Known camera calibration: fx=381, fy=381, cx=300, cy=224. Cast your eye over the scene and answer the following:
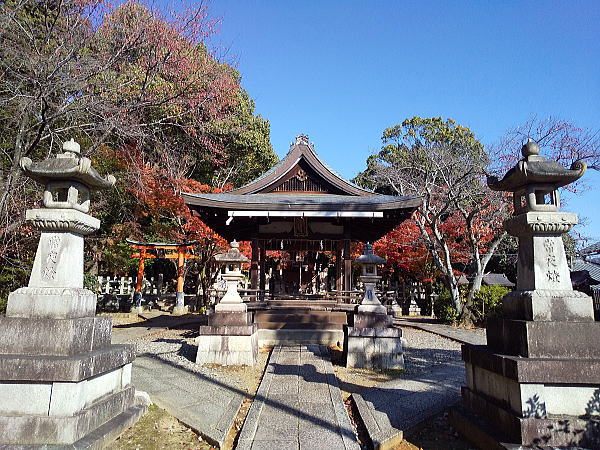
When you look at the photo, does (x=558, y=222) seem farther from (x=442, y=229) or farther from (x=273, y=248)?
(x=442, y=229)

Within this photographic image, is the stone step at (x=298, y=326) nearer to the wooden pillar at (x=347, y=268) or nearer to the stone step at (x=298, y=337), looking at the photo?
the stone step at (x=298, y=337)

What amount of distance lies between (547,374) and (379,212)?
7.19 meters

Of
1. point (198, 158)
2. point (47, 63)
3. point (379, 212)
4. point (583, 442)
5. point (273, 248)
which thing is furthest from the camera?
point (198, 158)

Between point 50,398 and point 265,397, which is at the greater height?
point 50,398

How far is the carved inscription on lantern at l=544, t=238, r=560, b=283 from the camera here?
Answer: 416cm

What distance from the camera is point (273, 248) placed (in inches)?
583

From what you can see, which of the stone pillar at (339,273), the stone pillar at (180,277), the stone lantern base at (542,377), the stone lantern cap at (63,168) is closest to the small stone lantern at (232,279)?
the stone pillar at (339,273)

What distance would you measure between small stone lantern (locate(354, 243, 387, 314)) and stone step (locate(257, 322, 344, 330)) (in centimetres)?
252

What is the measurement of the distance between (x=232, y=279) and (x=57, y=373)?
5.42m

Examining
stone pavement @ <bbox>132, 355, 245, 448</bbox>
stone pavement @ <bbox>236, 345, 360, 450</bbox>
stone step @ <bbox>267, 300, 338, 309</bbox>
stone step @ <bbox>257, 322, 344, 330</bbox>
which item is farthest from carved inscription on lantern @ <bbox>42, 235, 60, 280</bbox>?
stone step @ <bbox>267, 300, 338, 309</bbox>

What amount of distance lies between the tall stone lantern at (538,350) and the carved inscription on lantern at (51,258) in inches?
194

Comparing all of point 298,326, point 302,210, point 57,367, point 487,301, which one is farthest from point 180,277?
point 57,367

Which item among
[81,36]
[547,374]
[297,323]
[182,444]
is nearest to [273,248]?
[297,323]

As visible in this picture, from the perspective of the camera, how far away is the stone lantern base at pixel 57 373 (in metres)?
3.67
